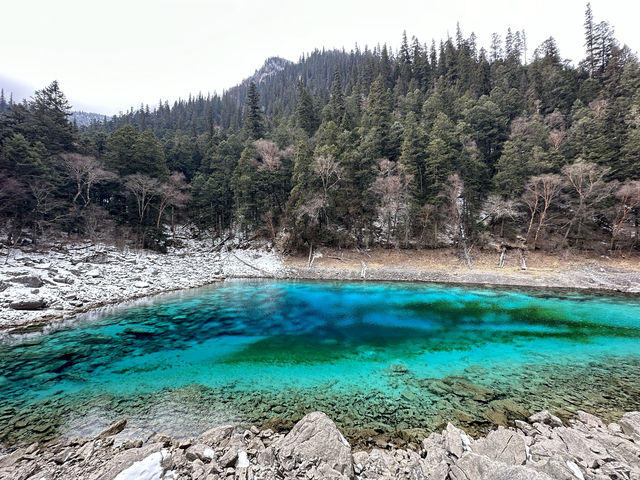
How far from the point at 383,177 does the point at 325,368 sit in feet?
78.4

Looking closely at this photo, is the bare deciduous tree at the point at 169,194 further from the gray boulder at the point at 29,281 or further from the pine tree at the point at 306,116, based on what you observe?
the pine tree at the point at 306,116

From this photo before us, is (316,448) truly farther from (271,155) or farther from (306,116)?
(306,116)

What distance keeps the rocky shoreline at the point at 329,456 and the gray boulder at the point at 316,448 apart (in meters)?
0.02

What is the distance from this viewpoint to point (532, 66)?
4056 centimetres

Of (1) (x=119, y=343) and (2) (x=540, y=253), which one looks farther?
(2) (x=540, y=253)

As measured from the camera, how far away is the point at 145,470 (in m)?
3.78

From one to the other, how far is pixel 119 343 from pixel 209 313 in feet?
15.1

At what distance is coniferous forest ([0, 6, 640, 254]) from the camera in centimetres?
2189

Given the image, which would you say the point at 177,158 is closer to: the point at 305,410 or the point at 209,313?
the point at 209,313

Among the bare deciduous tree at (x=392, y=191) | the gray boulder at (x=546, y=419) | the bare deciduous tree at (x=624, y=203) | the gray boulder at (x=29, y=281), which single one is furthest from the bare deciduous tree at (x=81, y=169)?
the bare deciduous tree at (x=624, y=203)

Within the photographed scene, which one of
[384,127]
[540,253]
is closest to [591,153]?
[540,253]

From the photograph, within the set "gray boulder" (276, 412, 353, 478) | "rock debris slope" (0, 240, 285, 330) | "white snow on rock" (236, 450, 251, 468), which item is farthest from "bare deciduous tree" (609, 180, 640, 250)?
"white snow on rock" (236, 450, 251, 468)

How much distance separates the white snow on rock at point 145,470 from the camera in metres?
3.65

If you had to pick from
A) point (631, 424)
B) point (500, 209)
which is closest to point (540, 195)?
point (500, 209)
